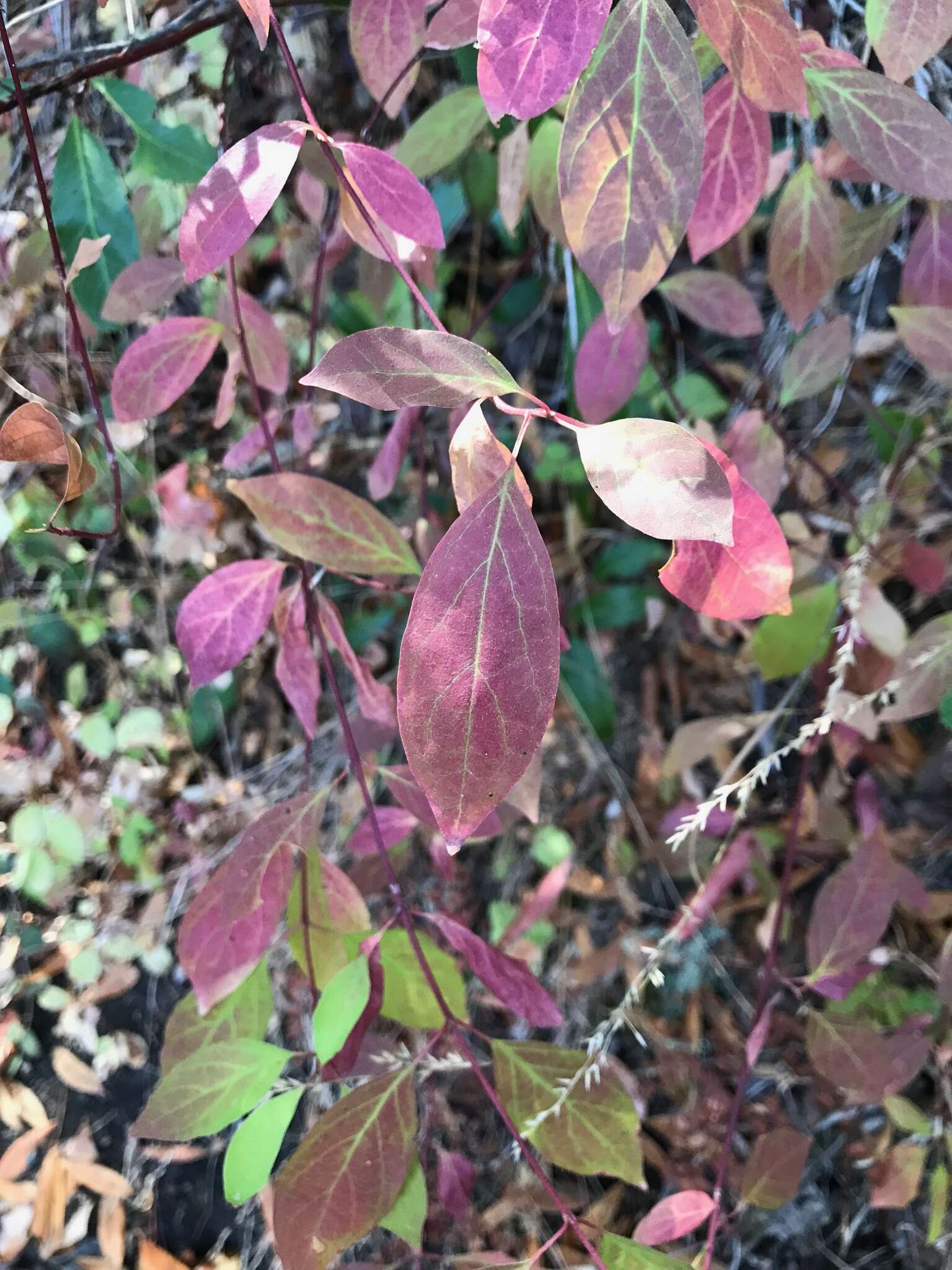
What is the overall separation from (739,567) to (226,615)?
1.36 ft

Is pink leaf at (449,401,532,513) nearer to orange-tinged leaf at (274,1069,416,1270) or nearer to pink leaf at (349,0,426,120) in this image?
pink leaf at (349,0,426,120)

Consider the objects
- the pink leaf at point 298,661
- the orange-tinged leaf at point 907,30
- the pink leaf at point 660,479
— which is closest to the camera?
the pink leaf at point 660,479

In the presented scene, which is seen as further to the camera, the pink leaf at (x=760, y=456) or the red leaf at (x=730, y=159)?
the pink leaf at (x=760, y=456)

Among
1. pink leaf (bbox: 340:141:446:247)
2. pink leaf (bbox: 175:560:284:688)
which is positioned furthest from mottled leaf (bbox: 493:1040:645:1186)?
pink leaf (bbox: 340:141:446:247)

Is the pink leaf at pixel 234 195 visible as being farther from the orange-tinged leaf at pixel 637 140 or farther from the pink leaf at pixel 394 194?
the orange-tinged leaf at pixel 637 140

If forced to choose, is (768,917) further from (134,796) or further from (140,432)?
(140,432)

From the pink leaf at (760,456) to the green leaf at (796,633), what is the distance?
13 centimetres

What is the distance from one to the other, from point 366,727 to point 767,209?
0.88 metres

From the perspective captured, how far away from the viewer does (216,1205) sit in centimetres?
129

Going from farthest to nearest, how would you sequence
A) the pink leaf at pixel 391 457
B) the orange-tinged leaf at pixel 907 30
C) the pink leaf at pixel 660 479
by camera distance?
the pink leaf at pixel 391 457, the orange-tinged leaf at pixel 907 30, the pink leaf at pixel 660 479

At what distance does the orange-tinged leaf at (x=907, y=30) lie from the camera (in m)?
0.48

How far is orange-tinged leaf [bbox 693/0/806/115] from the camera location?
17.1 inches

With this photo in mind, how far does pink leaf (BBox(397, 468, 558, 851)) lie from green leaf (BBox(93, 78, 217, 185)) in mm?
563

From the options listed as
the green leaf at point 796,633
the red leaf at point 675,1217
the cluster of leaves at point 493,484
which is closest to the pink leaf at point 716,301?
the cluster of leaves at point 493,484
